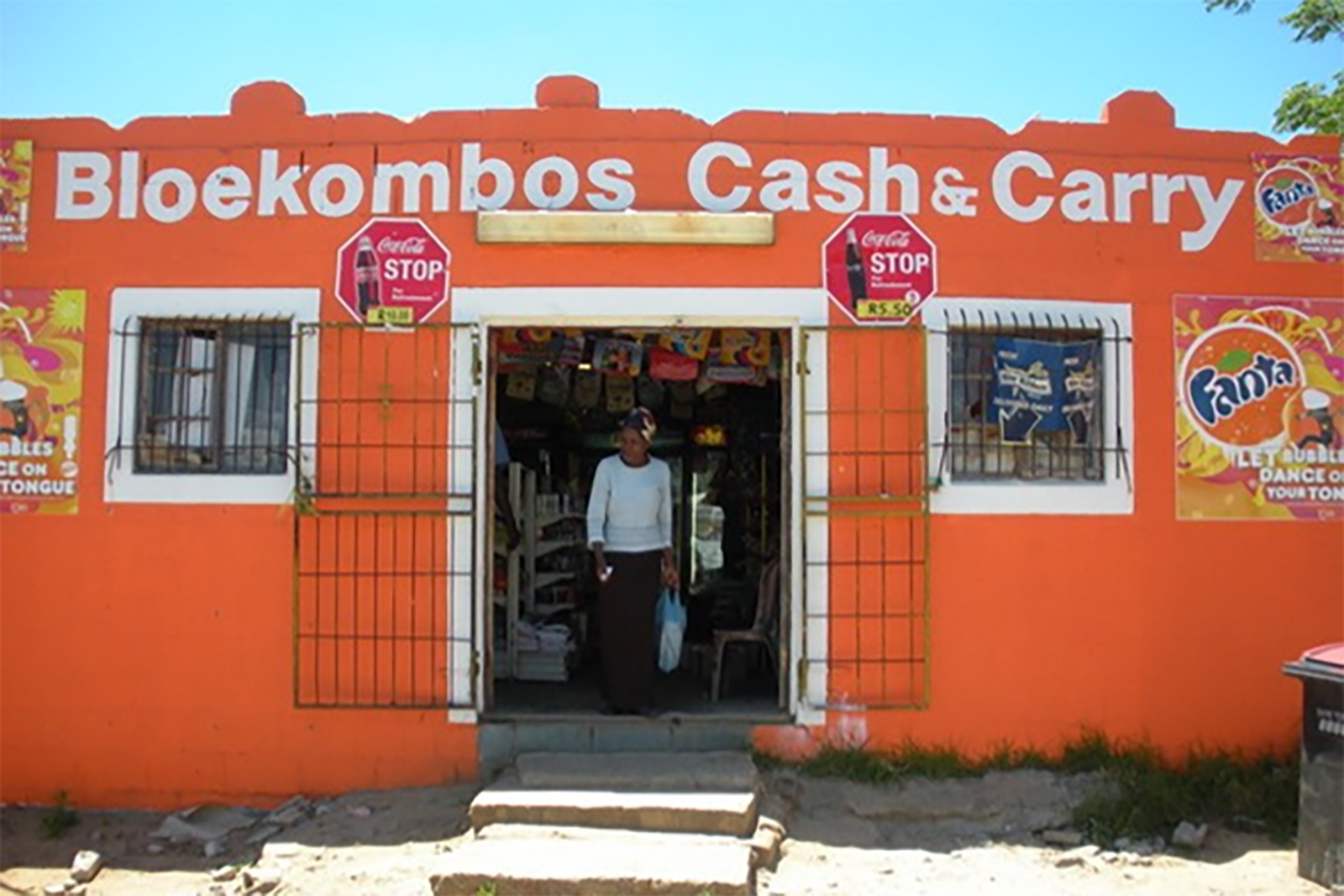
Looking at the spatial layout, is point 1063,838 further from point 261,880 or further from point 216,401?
point 216,401

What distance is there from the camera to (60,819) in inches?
242

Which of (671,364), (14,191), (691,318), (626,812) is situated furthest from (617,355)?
(14,191)

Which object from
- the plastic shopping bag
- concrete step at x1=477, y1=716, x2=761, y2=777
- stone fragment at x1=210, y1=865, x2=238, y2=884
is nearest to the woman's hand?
the plastic shopping bag

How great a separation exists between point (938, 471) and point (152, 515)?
4.44 m

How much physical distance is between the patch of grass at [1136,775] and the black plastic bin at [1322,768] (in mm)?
593

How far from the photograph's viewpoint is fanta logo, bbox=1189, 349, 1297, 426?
254 inches

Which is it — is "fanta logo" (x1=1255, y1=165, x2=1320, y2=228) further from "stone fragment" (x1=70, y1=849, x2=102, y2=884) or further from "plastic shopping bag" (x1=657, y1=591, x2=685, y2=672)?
"stone fragment" (x1=70, y1=849, x2=102, y2=884)

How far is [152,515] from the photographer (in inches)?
250

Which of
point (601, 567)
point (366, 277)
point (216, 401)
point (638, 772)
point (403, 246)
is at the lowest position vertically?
point (638, 772)

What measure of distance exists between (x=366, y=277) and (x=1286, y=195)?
537 cm

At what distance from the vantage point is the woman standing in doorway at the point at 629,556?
6.56 meters

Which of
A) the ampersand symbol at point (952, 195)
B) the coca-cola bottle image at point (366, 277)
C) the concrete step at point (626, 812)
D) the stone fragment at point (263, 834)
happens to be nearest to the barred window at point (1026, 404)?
the ampersand symbol at point (952, 195)

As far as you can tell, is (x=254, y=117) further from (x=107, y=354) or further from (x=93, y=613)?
(x=93, y=613)

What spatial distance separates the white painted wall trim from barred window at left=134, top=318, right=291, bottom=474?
111 cm
